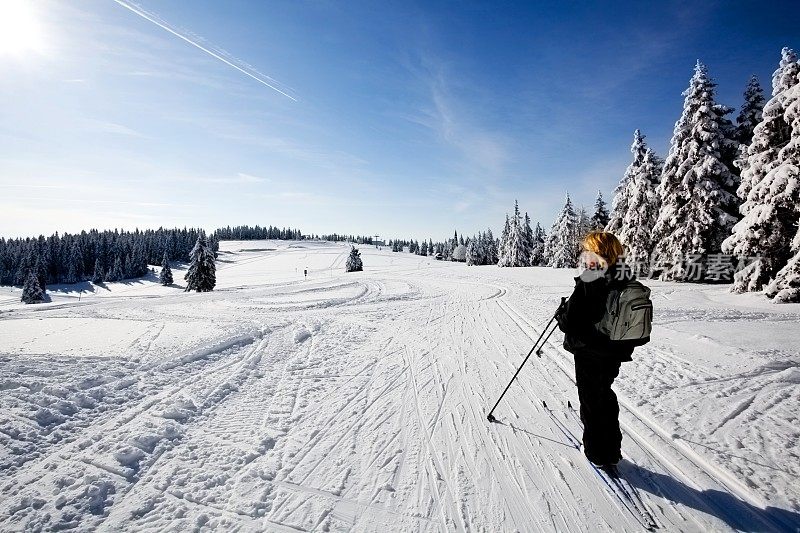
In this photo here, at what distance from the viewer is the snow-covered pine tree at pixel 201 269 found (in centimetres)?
4003

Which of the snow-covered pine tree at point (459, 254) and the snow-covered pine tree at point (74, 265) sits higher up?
the snow-covered pine tree at point (459, 254)

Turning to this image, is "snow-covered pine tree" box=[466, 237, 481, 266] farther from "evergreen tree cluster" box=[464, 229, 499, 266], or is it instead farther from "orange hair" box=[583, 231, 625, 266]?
"orange hair" box=[583, 231, 625, 266]

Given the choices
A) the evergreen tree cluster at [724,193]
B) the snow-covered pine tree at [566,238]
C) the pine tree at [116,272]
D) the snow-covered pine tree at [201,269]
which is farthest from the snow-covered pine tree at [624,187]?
the pine tree at [116,272]

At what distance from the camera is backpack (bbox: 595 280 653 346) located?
3.20 metres

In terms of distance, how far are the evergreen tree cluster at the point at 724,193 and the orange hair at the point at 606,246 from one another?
53.7 ft

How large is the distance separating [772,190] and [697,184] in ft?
28.7

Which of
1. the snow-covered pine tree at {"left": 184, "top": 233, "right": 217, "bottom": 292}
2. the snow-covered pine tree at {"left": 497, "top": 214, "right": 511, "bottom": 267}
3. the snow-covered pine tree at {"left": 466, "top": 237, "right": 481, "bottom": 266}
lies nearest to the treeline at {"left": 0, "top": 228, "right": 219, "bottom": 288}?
the snow-covered pine tree at {"left": 184, "top": 233, "right": 217, "bottom": 292}

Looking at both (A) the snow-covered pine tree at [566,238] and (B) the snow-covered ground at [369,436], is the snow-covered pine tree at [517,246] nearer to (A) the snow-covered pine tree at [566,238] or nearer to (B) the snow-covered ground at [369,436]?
(A) the snow-covered pine tree at [566,238]

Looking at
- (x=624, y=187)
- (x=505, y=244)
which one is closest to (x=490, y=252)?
(x=505, y=244)

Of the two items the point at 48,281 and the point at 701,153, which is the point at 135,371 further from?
the point at 48,281

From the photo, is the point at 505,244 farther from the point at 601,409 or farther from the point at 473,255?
the point at 601,409

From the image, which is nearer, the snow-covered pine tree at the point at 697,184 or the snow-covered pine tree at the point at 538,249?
the snow-covered pine tree at the point at 697,184

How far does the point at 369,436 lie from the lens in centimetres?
422

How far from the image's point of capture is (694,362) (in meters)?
6.80
